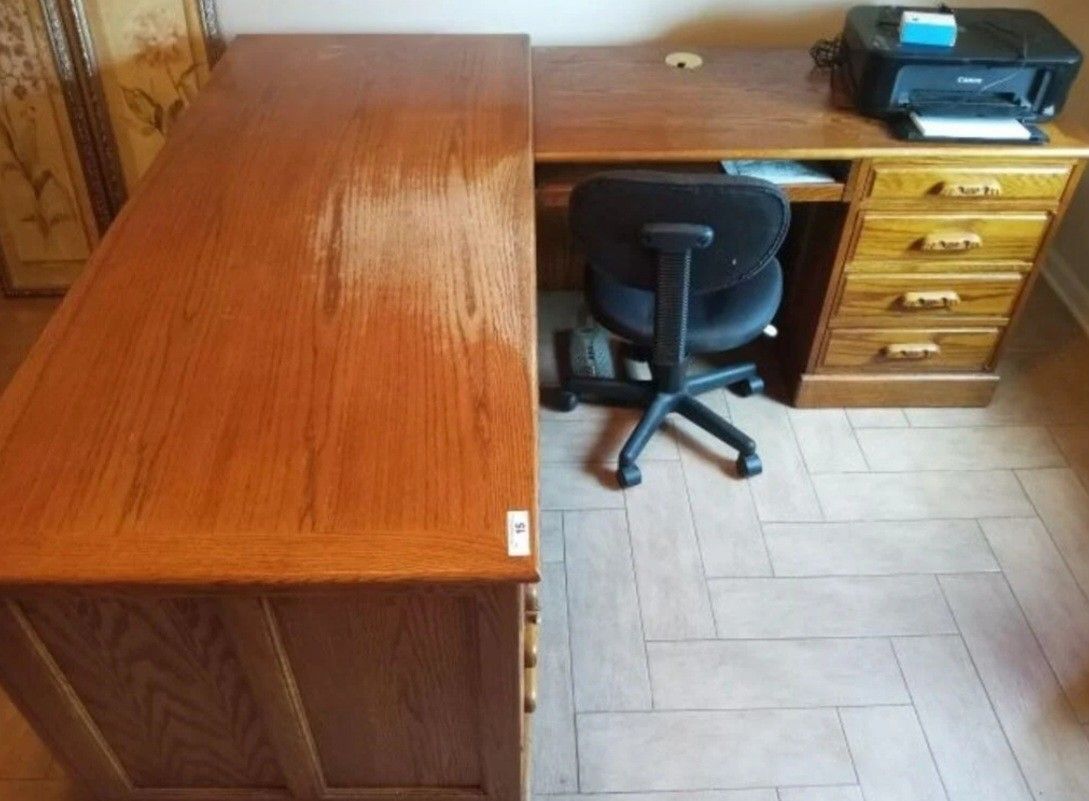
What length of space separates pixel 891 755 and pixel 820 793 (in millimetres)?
160

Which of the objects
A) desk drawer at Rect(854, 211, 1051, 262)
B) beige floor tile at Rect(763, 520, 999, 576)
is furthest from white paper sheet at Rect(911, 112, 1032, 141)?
beige floor tile at Rect(763, 520, 999, 576)

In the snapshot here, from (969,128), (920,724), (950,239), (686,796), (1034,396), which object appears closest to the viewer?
(686,796)

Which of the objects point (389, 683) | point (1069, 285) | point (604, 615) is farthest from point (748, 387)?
point (389, 683)

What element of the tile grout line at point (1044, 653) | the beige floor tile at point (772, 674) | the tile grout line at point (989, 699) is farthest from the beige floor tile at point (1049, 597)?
the beige floor tile at point (772, 674)

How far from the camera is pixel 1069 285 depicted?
104 inches

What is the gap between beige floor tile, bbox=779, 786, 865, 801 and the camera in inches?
59.2

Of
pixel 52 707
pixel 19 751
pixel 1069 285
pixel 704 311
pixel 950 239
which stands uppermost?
pixel 950 239

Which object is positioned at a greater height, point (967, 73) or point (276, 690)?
point (967, 73)

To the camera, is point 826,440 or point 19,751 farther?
point 826,440

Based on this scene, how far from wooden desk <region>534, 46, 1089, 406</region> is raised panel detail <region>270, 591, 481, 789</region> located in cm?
102

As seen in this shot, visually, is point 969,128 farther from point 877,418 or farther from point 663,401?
point 663,401

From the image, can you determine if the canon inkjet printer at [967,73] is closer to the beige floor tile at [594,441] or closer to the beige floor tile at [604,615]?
the beige floor tile at [594,441]

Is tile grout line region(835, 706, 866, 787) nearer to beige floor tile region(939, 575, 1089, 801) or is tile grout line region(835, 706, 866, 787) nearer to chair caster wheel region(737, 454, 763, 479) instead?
beige floor tile region(939, 575, 1089, 801)

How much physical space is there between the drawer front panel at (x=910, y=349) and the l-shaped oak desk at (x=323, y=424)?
28 cm
